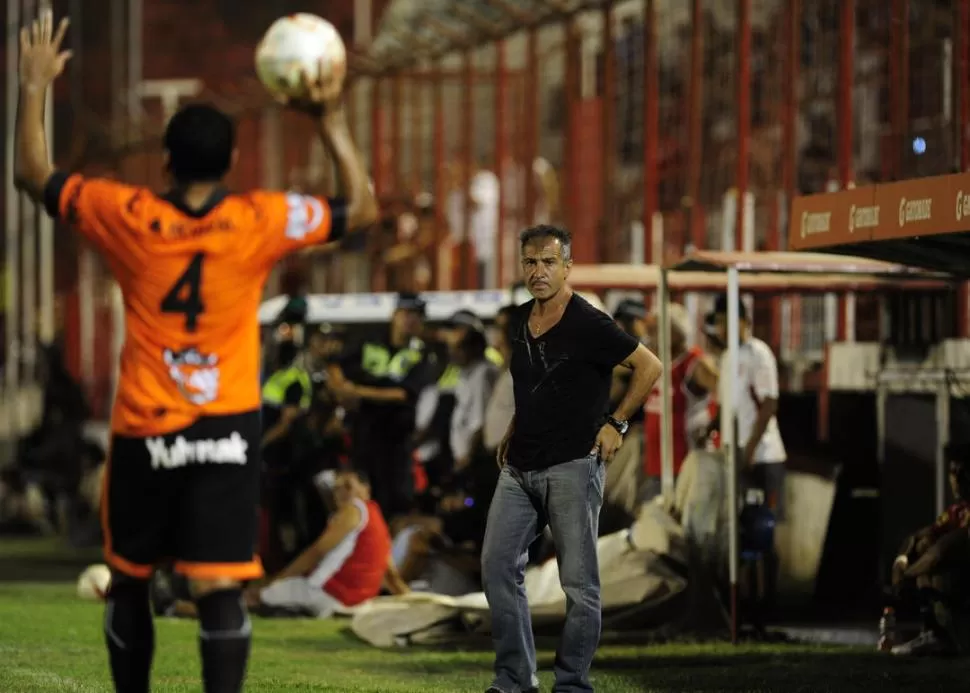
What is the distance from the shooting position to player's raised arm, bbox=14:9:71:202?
7.48 meters

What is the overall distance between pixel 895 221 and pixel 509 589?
246 centimetres

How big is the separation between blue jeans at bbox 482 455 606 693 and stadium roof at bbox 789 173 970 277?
1.85 metres

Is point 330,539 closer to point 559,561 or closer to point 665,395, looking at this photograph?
point 665,395

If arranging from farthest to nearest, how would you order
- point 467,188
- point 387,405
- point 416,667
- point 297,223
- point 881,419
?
1. point 467,188
2. point 387,405
3. point 881,419
4. point 416,667
5. point 297,223

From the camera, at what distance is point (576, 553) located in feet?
31.7

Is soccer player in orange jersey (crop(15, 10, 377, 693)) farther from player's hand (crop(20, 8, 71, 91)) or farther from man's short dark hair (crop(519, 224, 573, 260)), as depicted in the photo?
man's short dark hair (crop(519, 224, 573, 260))

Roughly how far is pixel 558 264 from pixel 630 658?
3229 millimetres

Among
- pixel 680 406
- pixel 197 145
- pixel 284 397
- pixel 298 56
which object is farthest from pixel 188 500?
pixel 284 397

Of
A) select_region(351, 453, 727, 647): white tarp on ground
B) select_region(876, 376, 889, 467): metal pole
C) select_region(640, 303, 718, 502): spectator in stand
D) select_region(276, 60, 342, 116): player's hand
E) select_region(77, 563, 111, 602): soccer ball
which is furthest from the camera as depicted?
select_region(77, 563, 111, 602): soccer ball

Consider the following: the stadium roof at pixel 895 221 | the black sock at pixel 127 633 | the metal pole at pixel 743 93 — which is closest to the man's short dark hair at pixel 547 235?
the stadium roof at pixel 895 221

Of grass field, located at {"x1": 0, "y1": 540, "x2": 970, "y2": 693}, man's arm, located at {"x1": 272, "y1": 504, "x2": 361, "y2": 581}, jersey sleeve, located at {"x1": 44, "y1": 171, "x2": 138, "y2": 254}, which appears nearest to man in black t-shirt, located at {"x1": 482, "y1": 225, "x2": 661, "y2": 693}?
grass field, located at {"x1": 0, "y1": 540, "x2": 970, "y2": 693}

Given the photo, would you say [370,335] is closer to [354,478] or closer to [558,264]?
[354,478]

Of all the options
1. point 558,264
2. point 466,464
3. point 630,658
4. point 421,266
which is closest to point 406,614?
point 630,658

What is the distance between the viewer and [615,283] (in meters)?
16.1
